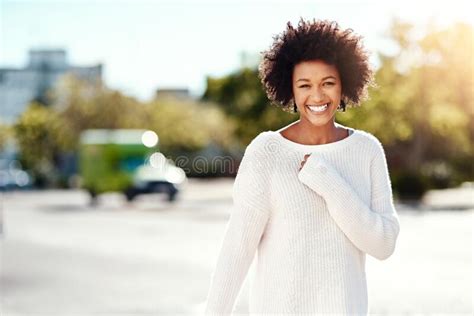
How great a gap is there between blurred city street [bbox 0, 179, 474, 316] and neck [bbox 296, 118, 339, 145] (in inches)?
254

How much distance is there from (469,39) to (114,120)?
117 feet

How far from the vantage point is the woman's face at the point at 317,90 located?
330cm

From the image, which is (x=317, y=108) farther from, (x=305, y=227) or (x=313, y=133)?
(x=305, y=227)

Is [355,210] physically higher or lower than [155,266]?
higher

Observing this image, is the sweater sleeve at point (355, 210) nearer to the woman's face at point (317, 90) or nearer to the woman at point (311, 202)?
the woman at point (311, 202)

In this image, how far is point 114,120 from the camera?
66875 millimetres

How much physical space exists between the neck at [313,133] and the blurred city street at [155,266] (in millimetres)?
6459

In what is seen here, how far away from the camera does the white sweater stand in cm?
321

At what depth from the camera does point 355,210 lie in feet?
10.5

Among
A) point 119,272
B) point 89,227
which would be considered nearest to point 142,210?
point 89,227

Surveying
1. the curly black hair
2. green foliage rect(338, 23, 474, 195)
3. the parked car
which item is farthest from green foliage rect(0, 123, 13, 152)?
the curly black hair

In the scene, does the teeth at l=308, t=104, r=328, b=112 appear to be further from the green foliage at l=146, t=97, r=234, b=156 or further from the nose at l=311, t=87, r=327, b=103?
the green foliage at l=146, t=97, r=234, b=156

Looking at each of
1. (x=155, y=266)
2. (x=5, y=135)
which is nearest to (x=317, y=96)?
(x=155, y=266)

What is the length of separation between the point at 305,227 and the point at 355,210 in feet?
0.57
